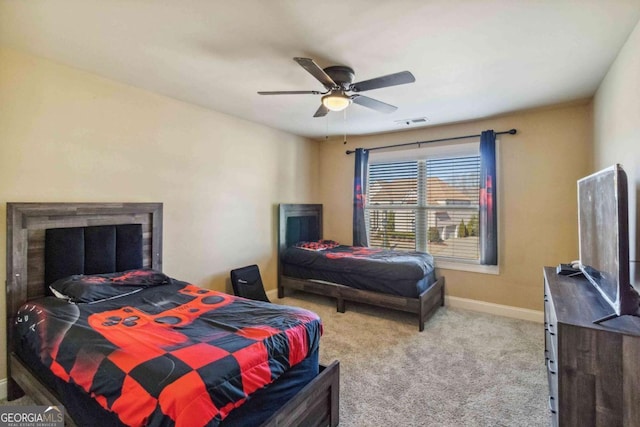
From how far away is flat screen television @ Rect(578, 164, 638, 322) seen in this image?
1.30 meters

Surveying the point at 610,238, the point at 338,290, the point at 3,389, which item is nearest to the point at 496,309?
the point at 338,290

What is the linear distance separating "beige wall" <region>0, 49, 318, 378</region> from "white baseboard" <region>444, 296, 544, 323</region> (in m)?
2.50

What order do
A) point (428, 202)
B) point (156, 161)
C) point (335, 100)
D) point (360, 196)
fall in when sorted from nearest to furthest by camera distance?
point (335, 100)
point (156, 161)
point (428, 202)
point (360, 196)

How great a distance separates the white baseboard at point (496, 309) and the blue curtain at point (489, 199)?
1.79ft

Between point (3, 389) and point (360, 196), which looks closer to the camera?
point (3, 389)

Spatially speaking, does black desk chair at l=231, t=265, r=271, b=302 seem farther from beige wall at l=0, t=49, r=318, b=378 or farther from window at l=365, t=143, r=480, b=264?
window at l=365, t=143, r=480, b=264

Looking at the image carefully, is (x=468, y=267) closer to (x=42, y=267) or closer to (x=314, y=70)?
(x=314, y=70)

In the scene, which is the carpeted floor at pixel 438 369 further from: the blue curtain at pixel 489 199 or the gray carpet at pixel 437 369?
the blue curtain at pixel 489 199

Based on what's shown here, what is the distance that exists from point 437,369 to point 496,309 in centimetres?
174

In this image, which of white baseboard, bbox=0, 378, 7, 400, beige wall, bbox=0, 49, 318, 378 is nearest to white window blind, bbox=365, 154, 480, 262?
beige wall, bbox=0, 49, 318, 378

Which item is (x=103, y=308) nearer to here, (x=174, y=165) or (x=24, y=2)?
(x=174, y=165)

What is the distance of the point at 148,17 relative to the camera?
1771 millimetres

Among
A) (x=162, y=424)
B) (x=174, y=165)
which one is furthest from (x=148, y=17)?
(x=162, y=424)

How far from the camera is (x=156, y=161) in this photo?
2984mm
